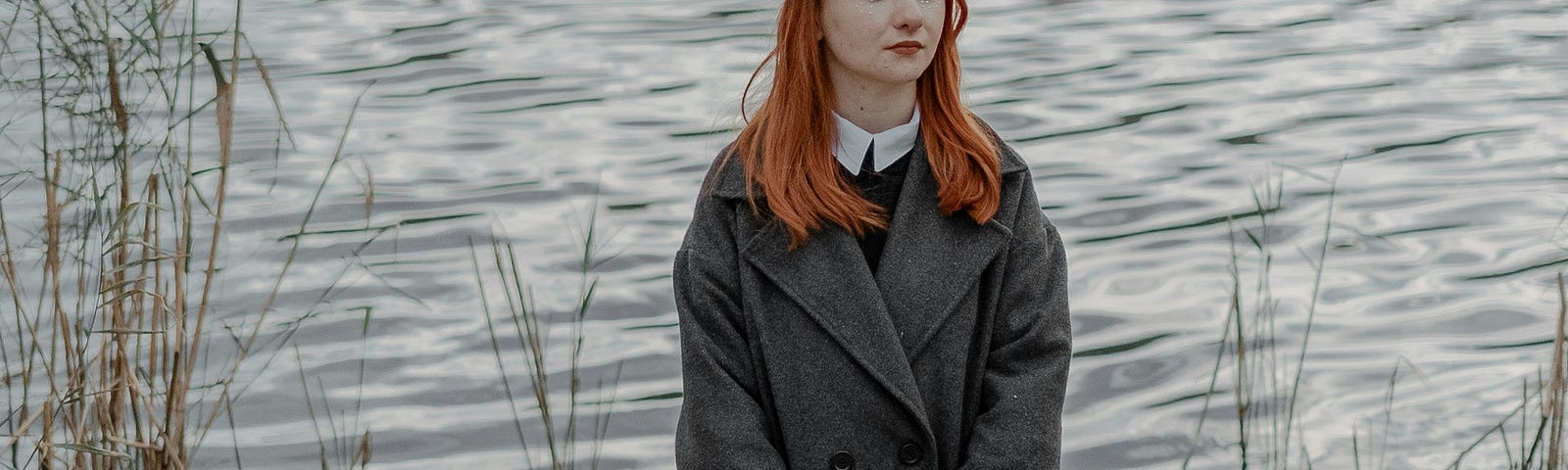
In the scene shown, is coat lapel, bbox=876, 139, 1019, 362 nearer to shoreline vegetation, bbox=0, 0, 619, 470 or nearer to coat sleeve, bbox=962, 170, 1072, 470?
coat sleeve, bbox=962, 170, 1072, 470

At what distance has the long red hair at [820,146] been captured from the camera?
7.39 feet

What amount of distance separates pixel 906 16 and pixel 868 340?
0.39m

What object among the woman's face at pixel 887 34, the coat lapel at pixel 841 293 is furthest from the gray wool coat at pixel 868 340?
Answer: the woman's face at pixel 887 34

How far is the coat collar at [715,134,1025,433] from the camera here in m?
2.25

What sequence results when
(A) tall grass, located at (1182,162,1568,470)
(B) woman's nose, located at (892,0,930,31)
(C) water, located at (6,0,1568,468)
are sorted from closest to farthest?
(B) woman's nose, located at (892,0,930,31)
(A) tall grass, located at (1182,162,1568,470)
(C) water, located at (6,0,1568,468)

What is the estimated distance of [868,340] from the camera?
88.1 inches

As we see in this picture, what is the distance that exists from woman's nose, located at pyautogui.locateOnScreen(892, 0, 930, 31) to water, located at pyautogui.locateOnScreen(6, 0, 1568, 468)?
3.26ft

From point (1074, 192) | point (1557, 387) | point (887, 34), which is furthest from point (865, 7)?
point (1074, 192)

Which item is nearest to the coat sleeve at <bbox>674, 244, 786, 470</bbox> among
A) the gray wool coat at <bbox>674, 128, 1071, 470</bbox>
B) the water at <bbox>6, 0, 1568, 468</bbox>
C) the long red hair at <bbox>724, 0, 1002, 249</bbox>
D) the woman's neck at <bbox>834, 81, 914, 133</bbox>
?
the gray wool coat at <bbox>674, 128, 1071, 470</bbox>

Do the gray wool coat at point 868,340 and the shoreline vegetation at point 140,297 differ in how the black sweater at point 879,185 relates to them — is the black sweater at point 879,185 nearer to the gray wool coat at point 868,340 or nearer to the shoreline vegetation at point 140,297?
the gray wool coat at point 868,340

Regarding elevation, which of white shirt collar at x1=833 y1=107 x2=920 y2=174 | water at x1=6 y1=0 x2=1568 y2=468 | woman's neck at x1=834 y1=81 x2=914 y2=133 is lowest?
water at x1=6 y1=0 x2=1568 y2=468

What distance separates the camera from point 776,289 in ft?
7.50

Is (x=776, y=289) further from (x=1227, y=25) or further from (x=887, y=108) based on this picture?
(x=1227, y=25)

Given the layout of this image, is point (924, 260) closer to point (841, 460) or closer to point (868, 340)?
point (868, 340)
